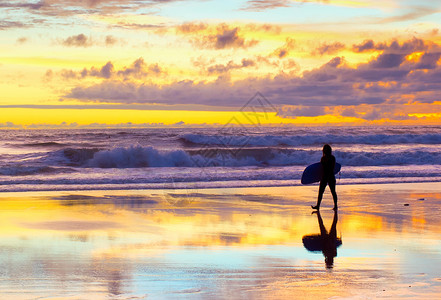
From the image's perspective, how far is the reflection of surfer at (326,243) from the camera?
8.22 meters

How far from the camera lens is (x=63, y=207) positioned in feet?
44.1

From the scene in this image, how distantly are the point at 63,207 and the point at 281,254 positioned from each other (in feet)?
23.3

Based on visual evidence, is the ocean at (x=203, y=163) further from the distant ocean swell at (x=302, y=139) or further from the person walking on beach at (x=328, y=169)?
the person walking on beach at (x=328, y=169)

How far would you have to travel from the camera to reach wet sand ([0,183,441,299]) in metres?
6.46

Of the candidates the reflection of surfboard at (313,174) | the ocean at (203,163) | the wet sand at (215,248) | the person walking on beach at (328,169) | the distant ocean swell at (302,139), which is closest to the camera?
the wet sand at (215,248)

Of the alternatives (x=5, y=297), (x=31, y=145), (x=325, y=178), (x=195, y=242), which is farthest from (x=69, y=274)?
(x=31, y=145)

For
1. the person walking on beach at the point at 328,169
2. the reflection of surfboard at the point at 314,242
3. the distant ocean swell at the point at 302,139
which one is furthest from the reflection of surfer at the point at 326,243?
the distant ocean swell at the point at 302,139

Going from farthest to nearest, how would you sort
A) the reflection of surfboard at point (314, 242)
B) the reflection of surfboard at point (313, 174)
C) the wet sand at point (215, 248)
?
the reflection of surfboard at point (313, 174), the reflection of surfboard at point (314, 242), the wet sand at point (215, 248)

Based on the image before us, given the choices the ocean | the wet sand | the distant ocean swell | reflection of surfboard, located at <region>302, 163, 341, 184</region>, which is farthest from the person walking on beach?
the distant ocean swell

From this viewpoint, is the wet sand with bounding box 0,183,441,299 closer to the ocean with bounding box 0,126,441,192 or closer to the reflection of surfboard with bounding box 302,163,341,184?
the reflection of surfboard with bounding box 302,163,341,184

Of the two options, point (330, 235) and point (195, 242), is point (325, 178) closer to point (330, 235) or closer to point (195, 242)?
point (330, 235)

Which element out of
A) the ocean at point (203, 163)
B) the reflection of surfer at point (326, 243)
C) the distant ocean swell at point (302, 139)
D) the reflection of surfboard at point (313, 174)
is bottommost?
the reflection of surfer at point (326, 243)

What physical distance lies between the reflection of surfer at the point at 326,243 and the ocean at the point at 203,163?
8710 millimetres

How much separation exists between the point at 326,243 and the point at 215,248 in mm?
1954
